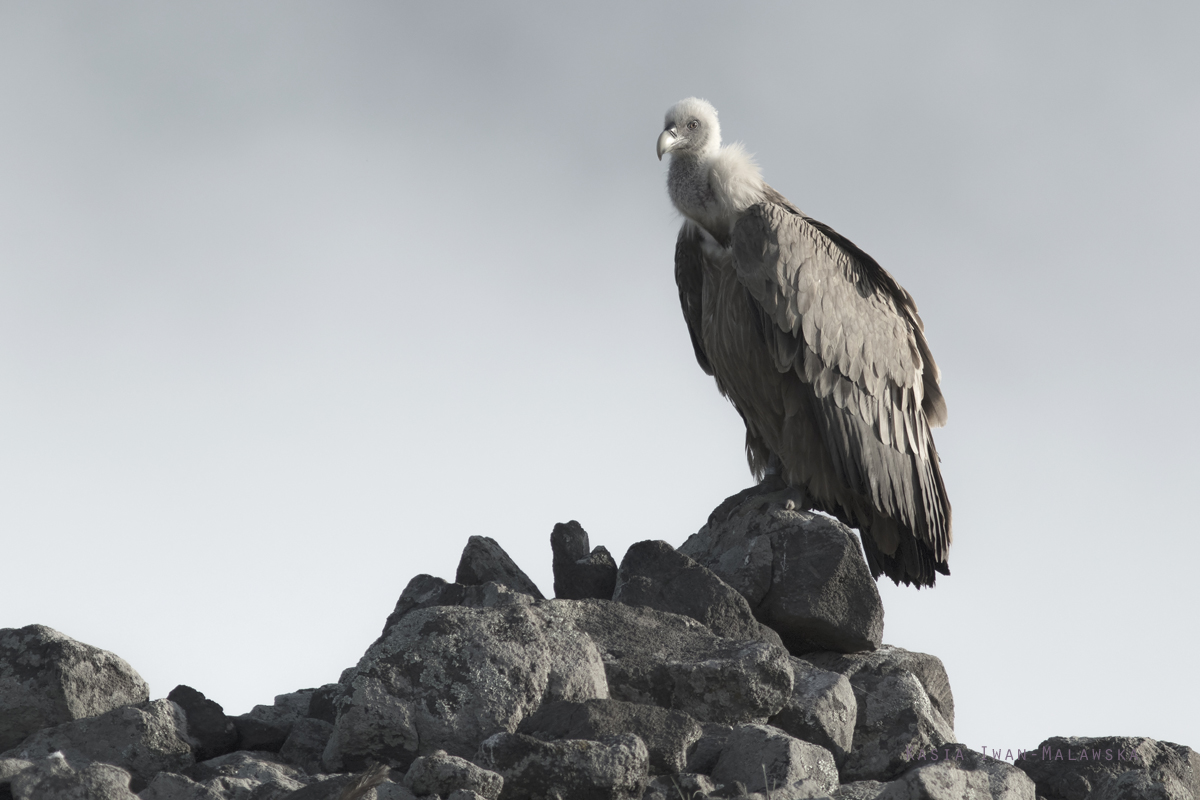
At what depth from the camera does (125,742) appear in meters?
6.01

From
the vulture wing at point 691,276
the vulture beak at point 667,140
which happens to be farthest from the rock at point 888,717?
the vulture beak at point 667,140

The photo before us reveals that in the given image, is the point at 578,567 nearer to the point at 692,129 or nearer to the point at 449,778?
the point at 449,778

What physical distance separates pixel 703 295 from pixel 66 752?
666 cm

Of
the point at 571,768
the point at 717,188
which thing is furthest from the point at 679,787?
the point at 717,188

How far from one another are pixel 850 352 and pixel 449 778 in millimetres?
6084

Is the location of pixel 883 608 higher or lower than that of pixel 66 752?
higher

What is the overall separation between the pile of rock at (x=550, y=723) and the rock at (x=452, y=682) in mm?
11

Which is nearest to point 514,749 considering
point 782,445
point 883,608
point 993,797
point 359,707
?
point 359,707

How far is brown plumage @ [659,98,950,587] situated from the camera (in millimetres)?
9898

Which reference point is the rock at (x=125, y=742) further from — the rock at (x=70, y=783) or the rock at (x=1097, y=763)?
the rock at (x=1097, y=763)

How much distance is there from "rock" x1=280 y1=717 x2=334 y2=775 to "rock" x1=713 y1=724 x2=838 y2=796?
7.02 feet

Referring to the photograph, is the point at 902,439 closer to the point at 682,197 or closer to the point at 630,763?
the point at 682,197

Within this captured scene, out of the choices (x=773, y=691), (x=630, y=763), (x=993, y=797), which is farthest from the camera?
(x=773, y=691)

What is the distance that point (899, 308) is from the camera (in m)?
10.8
